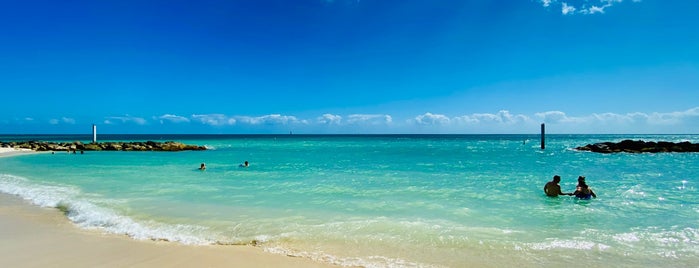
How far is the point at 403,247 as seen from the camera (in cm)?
702

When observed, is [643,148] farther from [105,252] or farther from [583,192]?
[105,252]

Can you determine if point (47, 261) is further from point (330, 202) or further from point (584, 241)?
point (584, 241)

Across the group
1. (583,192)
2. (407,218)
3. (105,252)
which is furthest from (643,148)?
(105,252)

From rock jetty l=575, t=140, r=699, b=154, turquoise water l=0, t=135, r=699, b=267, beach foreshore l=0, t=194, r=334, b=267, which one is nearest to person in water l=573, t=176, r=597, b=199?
turquoise water l=0, t=135, r=699, b=267

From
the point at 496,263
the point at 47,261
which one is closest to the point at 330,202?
the point at 496,263

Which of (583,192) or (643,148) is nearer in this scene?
(583,192)

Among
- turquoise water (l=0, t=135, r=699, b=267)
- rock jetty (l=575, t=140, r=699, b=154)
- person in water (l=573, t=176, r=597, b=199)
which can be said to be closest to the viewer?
turquoise water (l=0, t=135, r=699, b=267)

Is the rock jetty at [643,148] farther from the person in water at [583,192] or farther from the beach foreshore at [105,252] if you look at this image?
the beach foreshore at [105,252]

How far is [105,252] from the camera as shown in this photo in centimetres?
666

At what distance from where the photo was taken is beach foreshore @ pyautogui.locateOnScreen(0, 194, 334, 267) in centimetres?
608

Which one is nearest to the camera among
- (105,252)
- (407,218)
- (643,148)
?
A: (105,252)

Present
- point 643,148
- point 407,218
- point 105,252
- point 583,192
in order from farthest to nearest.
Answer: point 643,148, point 583,192, point 407,218, point 105,252

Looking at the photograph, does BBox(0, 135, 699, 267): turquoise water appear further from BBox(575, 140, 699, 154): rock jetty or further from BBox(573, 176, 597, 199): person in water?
BBox(575, 140, 699, 154): rock jetty

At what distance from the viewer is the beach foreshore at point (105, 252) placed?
20.0 feet
